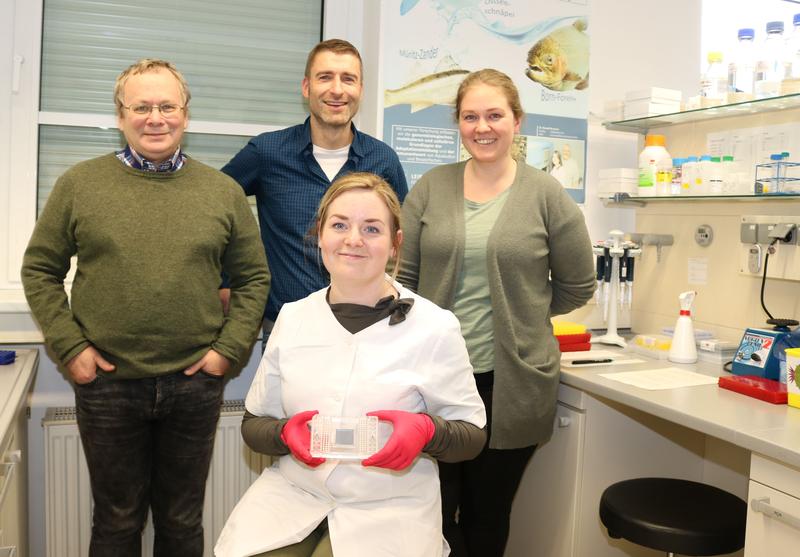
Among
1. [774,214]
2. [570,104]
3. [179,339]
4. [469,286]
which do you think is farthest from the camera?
[570,104]

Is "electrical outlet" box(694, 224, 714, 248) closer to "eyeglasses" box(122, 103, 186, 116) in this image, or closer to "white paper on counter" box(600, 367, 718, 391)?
"white paper on counter" box(600, 367, 718, 391)

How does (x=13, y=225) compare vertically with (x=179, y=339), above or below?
above

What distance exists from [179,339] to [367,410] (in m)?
0.64

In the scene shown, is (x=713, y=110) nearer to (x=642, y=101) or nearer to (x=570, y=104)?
(x=642, y=101)

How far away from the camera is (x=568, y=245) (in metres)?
1.97

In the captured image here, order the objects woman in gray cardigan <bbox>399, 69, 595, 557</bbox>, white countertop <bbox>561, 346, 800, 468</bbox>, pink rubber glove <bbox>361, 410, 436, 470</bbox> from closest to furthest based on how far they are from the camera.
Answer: pink rubber glove <bbox>361, 410, 436, 470</bbox>, white countertop <bbox>561, 346, 800, 468</bbox>, woman in gray cardigan <bbox>399, 69, 595, 557</bbox>

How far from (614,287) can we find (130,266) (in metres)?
1.70

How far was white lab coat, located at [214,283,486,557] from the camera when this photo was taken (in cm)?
137

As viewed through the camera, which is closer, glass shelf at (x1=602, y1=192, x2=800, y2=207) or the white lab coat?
the white lab coat

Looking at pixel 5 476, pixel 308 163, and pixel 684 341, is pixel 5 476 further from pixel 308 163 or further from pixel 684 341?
pixel 684 341

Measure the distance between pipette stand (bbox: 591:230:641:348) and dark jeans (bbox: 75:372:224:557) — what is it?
147 centimetres

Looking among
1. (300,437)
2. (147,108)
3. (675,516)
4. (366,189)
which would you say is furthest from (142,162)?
(675,516)

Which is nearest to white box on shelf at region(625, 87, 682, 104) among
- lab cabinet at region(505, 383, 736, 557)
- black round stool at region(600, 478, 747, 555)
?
lab cabinet at region(505, 383, 736, 557)

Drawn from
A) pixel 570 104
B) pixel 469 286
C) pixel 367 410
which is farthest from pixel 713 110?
pixel 367 410
